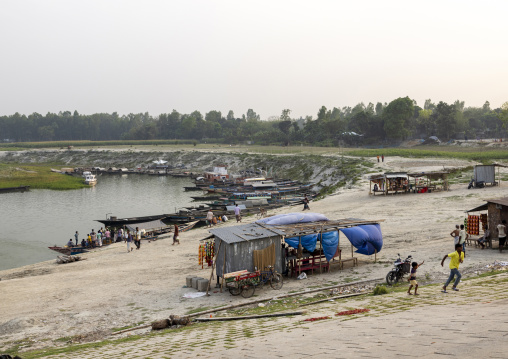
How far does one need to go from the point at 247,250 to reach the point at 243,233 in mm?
1129

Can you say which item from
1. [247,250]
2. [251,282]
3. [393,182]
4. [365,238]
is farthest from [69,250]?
[393,182]

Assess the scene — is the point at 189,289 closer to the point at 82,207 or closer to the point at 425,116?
the point at 82,207

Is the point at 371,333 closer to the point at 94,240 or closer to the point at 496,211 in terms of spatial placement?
the point at 496,211

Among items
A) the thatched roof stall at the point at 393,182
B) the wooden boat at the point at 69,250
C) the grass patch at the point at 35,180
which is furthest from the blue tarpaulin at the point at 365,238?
the grass patch at the point at 35,180

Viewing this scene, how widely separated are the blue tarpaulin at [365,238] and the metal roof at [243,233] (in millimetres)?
3858

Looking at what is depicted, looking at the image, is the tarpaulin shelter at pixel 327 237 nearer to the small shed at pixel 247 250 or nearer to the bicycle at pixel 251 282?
the small shed at pixel 247 250

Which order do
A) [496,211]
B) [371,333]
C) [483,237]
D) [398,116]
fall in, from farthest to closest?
[398,116] → [483,237] → [496,211] → [371,333]

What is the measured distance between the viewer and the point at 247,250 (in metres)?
19.6

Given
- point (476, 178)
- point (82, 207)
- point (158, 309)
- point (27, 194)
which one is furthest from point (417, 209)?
point (27, 194)

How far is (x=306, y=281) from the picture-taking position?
66.4 feet

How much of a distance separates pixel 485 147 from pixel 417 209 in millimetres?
56764

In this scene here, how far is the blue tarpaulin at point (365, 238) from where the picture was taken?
2197 cm

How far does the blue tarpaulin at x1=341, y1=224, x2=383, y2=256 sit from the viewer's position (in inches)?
865

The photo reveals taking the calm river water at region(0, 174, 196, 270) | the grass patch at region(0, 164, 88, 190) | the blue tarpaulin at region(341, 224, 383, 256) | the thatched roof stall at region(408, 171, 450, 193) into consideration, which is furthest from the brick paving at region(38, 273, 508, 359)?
the grass patch at region(0, 164, 88, 190)
